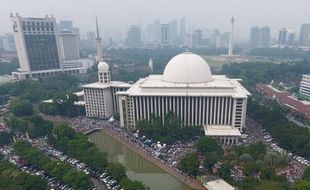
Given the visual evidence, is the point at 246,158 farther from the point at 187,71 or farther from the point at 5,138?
the point at 5,138

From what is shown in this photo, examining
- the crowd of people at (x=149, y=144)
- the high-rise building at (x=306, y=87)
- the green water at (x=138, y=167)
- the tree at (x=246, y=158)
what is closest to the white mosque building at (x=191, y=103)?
the crowd of people at (x=149, y=144)

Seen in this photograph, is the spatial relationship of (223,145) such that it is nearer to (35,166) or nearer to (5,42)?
(35,166)

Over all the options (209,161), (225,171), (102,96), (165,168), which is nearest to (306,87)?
(209,161)

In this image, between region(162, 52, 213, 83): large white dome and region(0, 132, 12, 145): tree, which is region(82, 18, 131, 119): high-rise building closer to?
region(162, 52, 213, 83): large white dome

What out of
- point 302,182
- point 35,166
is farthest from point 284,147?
point 35,166

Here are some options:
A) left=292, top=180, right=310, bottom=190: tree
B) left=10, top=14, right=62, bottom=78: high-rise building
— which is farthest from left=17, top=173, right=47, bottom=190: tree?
left=10, top=14, right=62, bottom=78: high-rise building

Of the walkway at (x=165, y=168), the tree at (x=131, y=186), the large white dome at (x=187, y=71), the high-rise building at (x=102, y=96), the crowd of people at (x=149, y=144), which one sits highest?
the large white dome at (x=187, y=71)

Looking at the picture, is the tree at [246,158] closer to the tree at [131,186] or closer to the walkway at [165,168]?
the walkway at [165,168]
